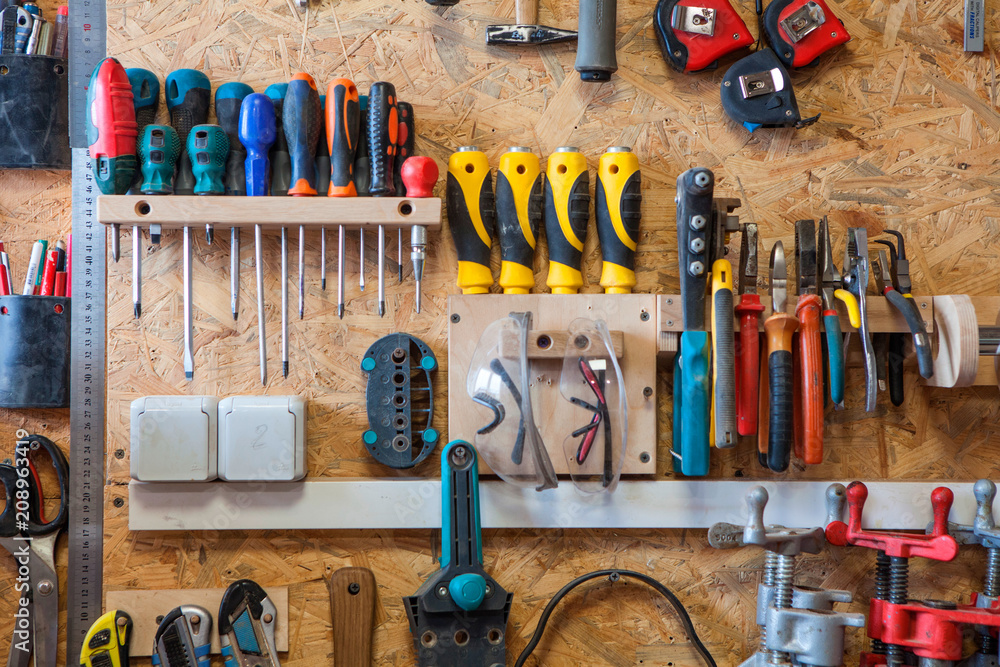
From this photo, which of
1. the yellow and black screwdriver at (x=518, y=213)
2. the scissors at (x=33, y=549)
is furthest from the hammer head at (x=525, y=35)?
the scissors at (x=33, y=549)

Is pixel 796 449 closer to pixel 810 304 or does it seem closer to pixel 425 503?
pixel 810 304

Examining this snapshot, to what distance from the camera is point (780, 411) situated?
4.19 ft

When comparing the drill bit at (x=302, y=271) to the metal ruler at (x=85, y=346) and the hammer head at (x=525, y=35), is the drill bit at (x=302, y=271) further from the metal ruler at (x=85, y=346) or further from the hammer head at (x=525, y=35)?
the hammer head at (x=525, y=35)

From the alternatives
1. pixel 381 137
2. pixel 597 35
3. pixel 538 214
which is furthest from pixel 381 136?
pixel 597 35

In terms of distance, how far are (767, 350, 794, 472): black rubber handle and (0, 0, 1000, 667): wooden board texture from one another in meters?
0.13

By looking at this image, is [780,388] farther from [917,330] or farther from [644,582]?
[644,582]

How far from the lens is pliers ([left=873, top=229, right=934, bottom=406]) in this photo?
129 centimetres

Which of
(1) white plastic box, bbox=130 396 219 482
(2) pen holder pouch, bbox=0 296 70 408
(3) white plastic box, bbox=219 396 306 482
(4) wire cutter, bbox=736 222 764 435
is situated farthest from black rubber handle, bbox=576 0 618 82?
(2) pen holder pouch, bbox=0 296 70 408

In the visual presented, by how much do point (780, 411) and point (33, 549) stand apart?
4.51 feet

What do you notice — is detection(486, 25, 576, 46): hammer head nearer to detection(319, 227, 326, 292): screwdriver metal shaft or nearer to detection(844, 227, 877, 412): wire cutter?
detection(319, 227, 326, 292): screwdriver metal shaft

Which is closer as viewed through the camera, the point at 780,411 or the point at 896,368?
the point at 780,411

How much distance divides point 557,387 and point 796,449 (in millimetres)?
448

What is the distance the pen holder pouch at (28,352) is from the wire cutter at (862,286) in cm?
145

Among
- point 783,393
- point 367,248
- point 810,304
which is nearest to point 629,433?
point 783,393
